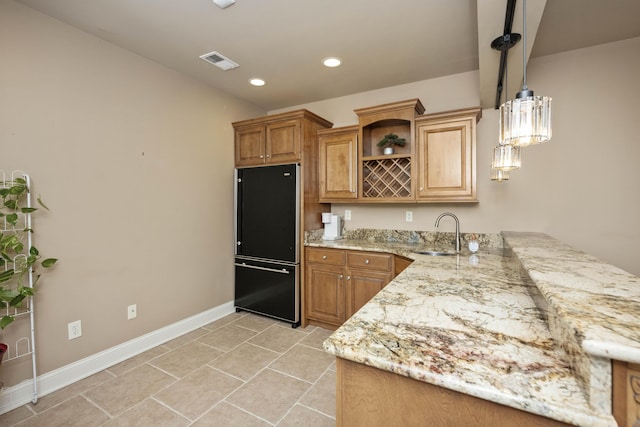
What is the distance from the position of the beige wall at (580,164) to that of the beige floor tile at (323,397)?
1.95 m

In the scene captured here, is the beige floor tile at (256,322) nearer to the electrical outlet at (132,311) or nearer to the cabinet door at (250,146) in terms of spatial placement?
the electrical outlet at (132,311)

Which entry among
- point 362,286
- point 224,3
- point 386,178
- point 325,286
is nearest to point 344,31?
point 224,3

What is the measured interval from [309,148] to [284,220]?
0.84 metres

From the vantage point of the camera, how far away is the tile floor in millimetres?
1800

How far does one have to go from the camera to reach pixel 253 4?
6.35 ft

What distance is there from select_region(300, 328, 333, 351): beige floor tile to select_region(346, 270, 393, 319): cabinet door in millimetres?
328

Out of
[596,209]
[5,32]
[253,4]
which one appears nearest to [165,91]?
[5,32]

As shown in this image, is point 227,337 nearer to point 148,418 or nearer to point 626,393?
point 148,418

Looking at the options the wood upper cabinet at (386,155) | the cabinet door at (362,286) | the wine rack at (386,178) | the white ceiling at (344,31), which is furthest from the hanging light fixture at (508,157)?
the cabinet door at (362,286)

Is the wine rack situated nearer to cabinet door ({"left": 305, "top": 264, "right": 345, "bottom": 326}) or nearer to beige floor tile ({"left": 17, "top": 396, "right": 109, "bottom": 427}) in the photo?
cabinet door ({"left": 305, "top": 264, "right": 345, "bottom": 326})

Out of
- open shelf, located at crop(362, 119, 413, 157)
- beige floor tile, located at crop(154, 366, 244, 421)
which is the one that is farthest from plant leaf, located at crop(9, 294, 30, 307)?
open shelf, located at crop(362, 119, 413, 157)

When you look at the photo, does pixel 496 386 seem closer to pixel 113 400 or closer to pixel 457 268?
pixel 457 268

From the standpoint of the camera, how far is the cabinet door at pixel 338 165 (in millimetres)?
3186

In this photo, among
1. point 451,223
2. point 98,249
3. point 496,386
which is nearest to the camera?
point 496,386
